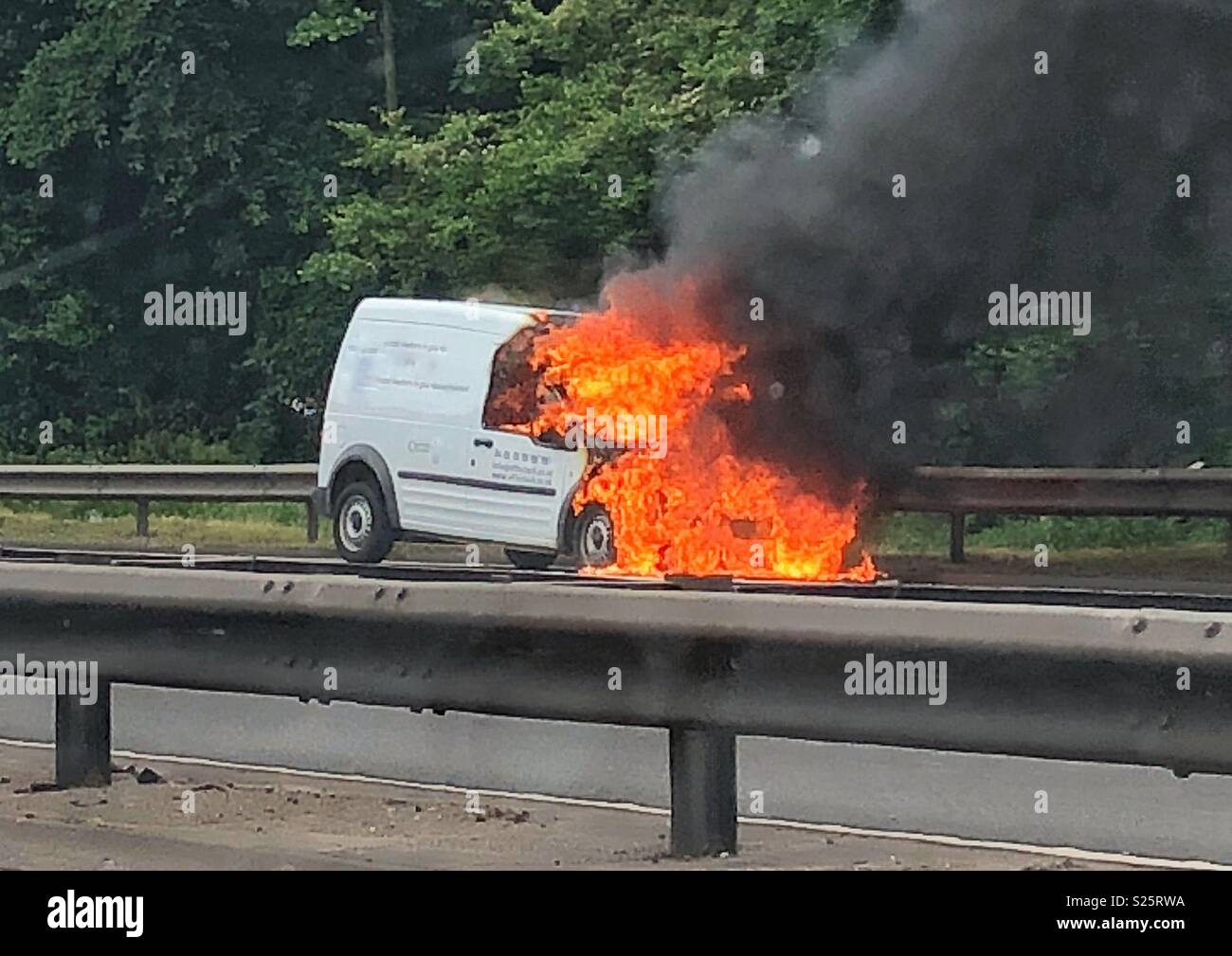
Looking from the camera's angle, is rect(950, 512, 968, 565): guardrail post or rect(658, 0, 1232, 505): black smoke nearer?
rect(658, 0, 1232, 505): black smoke

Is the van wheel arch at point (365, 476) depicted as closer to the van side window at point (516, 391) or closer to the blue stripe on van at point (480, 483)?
the blue stripe on van at point (480, 483)

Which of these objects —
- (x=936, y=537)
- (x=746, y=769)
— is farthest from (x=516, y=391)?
(x=746, y=769)

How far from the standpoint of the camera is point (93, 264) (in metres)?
40.1

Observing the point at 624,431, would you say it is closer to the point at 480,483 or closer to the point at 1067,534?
the point at 480,483

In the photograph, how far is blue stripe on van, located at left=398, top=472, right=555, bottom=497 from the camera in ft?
61.2

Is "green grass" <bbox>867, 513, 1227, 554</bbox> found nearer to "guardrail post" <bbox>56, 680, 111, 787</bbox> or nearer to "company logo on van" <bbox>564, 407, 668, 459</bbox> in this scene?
"company logo on van" <bbox>564, 407, 668, 459</bbox>

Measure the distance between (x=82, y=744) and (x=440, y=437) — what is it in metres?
9.85

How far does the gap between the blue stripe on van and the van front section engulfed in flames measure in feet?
11.3

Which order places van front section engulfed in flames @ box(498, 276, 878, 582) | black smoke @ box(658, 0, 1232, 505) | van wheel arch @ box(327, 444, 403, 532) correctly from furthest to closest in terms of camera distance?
van wheel arch @ box(327, 444, 403, 532)
black smoke @ box(658, 0, 1232, 505)
van front section engulfed in flames @ box(498, 276, 878, 582)

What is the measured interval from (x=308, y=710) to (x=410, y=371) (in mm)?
6473

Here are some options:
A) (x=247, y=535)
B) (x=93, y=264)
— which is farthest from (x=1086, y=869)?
(x=93, y=264)

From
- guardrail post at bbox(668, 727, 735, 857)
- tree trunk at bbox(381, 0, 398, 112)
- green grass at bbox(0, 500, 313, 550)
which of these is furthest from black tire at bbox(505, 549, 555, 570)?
tree trunk at bbox(381, 0, 398, 112)

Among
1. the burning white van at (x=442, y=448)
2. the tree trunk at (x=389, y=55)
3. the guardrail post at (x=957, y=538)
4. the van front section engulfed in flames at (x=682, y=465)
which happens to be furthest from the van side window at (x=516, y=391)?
the tree trunk at (x=389, y=55)
